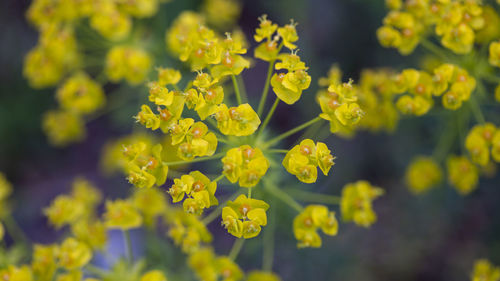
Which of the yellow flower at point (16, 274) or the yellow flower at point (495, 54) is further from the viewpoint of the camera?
the yellow flower at point (16, 274)

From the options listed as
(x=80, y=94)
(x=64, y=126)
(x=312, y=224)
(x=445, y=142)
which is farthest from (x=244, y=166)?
(x=64, y=126)

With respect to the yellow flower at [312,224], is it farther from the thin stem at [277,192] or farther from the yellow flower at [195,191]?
the yellow flower at [195,191]

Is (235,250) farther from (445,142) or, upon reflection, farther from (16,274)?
(445,142)

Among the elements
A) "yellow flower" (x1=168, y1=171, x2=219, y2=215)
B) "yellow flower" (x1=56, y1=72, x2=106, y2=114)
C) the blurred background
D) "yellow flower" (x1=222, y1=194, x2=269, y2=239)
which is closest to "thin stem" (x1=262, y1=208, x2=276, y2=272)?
the blurred background

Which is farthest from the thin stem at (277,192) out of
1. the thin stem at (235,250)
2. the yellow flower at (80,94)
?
the yellow flower at (80,94)

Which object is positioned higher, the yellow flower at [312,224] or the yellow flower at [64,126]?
the yellow flower at [312,224]

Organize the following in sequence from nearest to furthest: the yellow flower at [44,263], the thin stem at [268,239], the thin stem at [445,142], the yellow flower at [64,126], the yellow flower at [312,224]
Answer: the yellow flower at [312,224], the yellow flower at [44,263], the thin stem at [268,239], the thin stem at [445,142], the yellow flower at [64,126]

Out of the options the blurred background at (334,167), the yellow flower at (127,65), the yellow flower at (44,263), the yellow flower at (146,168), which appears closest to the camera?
the yellow flower at (146,168)
